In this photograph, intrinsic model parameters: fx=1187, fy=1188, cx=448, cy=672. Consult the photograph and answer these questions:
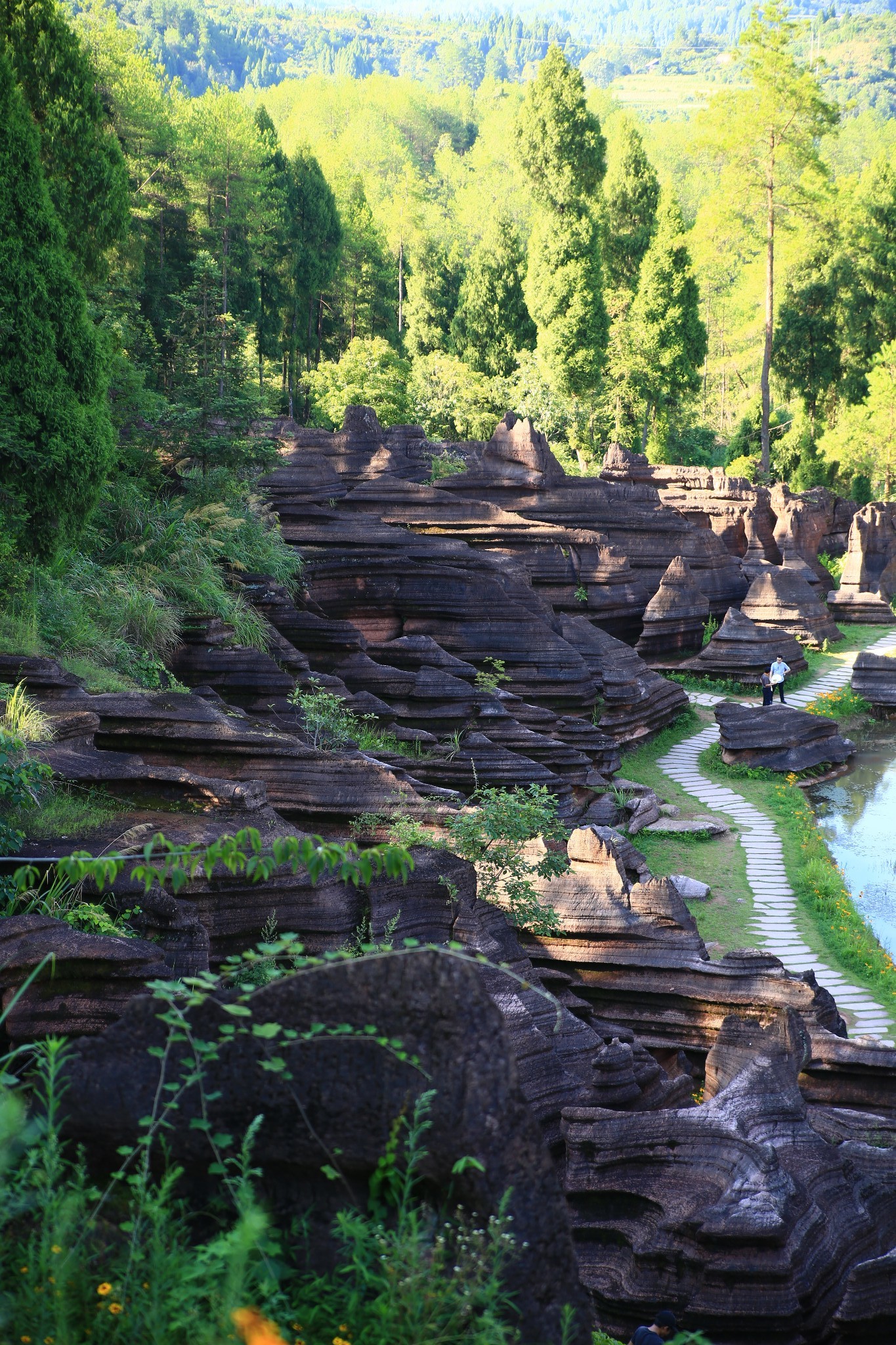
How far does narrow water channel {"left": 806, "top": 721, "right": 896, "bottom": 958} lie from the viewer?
48.1 feet

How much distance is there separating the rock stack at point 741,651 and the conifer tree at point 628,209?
79.9ft

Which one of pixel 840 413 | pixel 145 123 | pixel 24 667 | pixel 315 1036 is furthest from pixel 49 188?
pixel 840 413

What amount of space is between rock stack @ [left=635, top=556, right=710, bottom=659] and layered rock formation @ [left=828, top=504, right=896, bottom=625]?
25.5ft

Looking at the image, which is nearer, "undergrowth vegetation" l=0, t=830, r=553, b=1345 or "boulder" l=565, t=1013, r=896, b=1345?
"undergrowth vegetation" l=0, t=830, r=553, b=1345

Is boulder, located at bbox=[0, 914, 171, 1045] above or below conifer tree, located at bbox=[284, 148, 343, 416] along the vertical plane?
below

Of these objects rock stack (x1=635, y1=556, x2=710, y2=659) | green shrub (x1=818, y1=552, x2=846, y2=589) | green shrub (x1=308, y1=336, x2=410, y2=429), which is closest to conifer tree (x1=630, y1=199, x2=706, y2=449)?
green shrub (x1=818, y1=552, x2=846, y2=589)

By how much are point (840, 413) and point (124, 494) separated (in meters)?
34.2

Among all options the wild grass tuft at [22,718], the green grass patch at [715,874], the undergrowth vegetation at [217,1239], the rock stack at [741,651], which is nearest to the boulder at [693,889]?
the green grass patch at [715,874]

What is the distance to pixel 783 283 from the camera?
45.2 m

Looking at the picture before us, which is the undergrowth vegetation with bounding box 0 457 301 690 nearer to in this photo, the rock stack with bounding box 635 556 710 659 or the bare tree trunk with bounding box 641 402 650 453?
the rock stack with bounding box 635 556 710 659

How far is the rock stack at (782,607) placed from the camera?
93.8 ft

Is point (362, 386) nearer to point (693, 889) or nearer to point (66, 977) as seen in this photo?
point (693, 889)

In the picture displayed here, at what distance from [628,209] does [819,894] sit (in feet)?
123

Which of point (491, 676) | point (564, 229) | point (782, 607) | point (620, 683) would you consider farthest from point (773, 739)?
point (564, 229)
